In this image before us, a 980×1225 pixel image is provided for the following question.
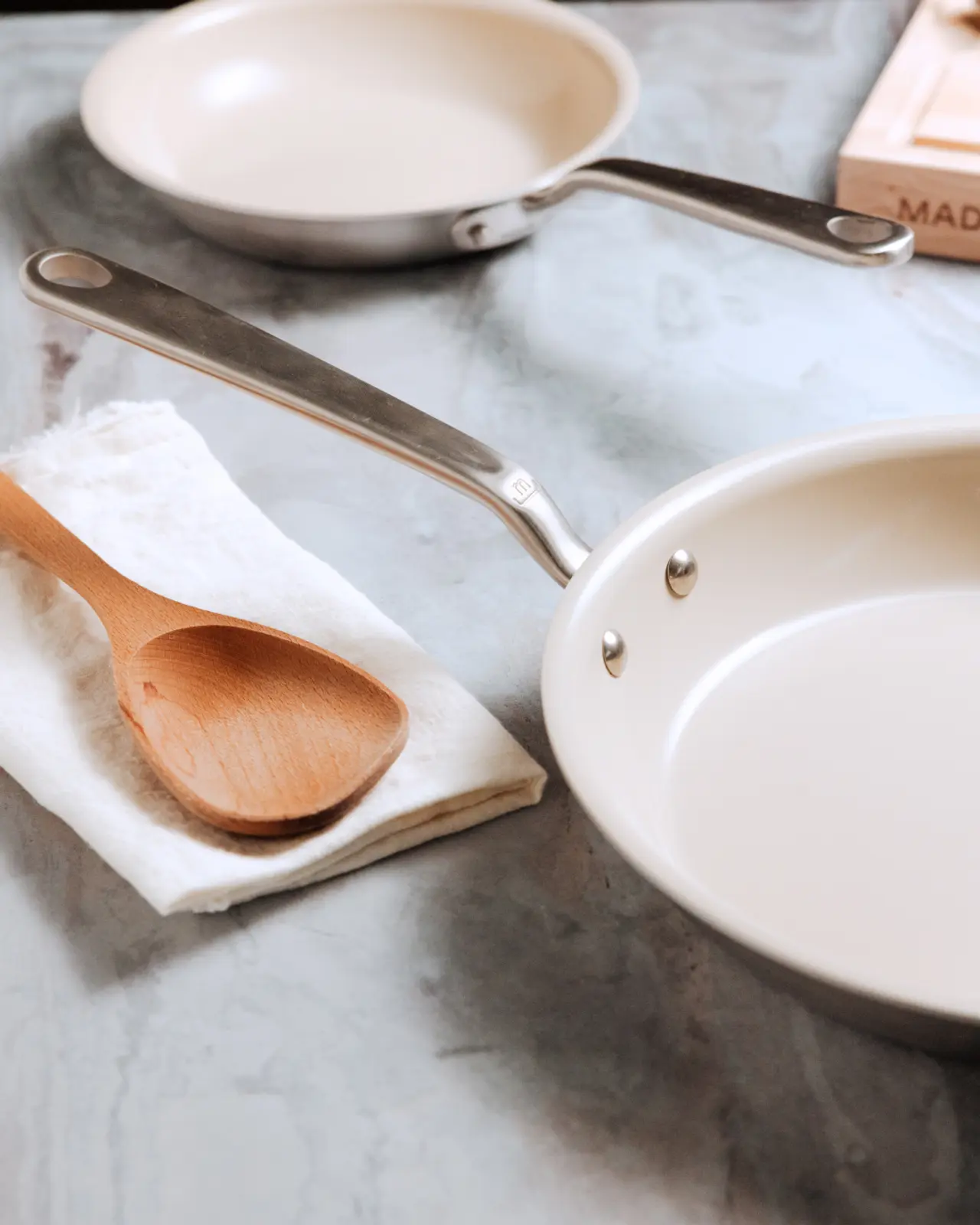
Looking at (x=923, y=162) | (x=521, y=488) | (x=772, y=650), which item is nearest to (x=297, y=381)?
(x=521, y=488)

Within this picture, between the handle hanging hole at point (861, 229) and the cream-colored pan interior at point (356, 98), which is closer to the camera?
the handle hanging hole at point (861, 229)

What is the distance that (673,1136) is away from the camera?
1.17 ft

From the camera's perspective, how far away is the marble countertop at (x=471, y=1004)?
35cm

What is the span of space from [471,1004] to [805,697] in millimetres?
170

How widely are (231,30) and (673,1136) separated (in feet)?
2.60

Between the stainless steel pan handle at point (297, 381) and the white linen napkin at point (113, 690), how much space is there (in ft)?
0.19

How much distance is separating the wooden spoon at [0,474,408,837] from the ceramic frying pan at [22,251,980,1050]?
8cm

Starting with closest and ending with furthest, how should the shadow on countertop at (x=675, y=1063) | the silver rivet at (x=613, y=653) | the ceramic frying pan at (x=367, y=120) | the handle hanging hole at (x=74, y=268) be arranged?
the shadow on countertop at (x=675, y=1063) < the silver rivet at (x=613, y=653) < the handle hanging hole at (x=74, y=268) < the ceramic frying pan at (x=367, y=120)

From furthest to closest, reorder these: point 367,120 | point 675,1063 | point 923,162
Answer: point 367,120, point 923,162, point 675,1063

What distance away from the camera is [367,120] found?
2.83 feet

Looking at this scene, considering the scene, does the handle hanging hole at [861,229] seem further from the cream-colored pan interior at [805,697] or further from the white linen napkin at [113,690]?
the white linen napkin at [113,690]

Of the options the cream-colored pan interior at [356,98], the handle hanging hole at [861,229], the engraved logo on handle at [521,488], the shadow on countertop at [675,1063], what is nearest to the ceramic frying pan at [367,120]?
the cream-colored pan interior at [356,98]

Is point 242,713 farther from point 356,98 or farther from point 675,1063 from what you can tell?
point 356,98

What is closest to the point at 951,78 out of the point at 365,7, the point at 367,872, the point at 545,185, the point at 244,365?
the point at 545,185
